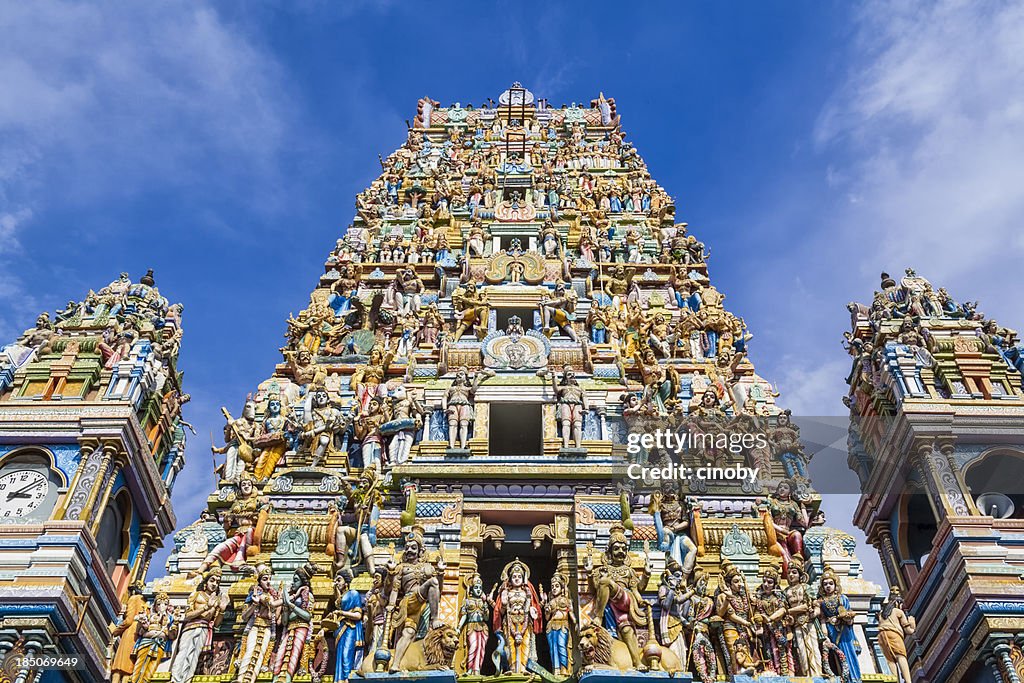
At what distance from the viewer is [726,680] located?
14.6 metres

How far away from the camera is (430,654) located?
1395 centimetres

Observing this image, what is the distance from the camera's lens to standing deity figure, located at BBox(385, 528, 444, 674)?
46.9ft

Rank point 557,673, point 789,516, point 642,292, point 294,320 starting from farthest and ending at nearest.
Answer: point 642,292, point 294,320, point 789,516, point 557,673

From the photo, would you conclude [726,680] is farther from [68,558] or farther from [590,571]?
[68,558]

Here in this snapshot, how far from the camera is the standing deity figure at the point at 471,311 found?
22.8 metres

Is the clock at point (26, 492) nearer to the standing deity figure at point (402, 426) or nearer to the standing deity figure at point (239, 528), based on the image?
the standing deity figure at point (239, 528)

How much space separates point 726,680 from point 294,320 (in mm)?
13230

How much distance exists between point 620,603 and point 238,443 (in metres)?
8.57

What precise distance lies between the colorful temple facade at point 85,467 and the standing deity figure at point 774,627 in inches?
396

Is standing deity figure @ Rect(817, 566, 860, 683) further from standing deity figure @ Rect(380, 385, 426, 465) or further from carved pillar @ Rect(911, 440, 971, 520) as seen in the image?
standing deity figure @ Rect(380, 385, 426, 465)

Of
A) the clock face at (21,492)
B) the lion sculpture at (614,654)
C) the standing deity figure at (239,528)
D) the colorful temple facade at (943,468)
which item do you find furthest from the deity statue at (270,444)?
the colorful temple facade at (943,468)

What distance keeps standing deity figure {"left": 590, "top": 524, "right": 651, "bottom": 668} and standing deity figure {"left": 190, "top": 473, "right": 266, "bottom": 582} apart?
20.1ft

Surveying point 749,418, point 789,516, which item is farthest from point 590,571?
point 749,418

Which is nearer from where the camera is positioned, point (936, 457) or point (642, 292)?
point (936, 457)
